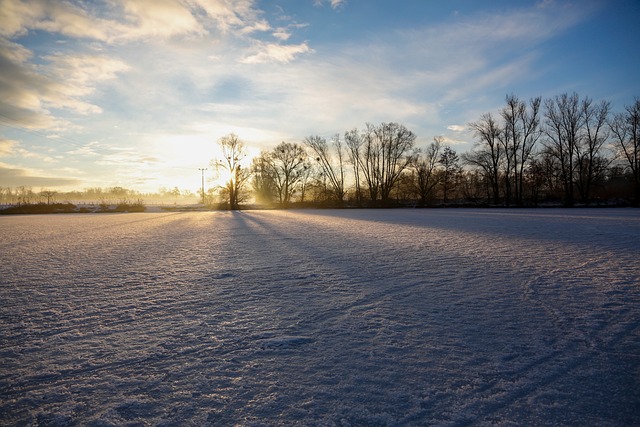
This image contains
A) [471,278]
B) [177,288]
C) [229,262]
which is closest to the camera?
[177,288]

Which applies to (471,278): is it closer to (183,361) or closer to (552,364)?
(552,364)

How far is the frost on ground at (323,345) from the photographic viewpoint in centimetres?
219

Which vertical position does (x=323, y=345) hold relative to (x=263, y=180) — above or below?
below

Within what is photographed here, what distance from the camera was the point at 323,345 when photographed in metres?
3.13

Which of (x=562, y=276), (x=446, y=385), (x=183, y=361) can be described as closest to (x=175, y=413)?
(x=183, y=361)

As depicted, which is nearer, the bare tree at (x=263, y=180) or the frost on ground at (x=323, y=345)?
the frost on ground at (x=323, y=345)

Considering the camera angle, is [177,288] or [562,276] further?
[562,276]

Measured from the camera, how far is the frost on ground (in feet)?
7.19

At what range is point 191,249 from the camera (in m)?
9.44

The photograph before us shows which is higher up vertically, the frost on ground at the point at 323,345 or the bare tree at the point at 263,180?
the bare tree at the point at 263,180

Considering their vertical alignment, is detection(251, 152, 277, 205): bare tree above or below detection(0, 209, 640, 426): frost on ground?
above

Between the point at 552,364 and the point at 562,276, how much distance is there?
3.76 metres

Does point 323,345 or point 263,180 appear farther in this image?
point 263,180

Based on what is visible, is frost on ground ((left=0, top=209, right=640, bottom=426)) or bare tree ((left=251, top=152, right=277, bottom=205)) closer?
frost on ground ((left=0, top=209, right=640, bottom=426))
